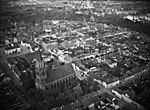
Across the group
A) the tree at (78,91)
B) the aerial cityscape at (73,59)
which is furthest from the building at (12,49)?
the tree at (78,91)

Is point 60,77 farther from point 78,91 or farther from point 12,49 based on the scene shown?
point 12,49

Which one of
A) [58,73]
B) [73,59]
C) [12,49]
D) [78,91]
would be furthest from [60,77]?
[12,49]

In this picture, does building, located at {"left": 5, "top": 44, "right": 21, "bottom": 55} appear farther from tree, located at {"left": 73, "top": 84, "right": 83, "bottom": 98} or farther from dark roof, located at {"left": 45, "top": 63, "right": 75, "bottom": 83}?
tree, located at {"left": 73, "top": 84, "right": 83, "bottom": 98}

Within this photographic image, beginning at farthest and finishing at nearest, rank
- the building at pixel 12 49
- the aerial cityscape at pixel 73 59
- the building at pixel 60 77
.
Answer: the building at pixel 12 49 → the building at pixel 60 77 → the aerial cityscape at pixel 73 59

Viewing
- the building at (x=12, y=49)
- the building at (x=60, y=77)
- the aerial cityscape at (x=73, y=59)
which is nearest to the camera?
the aerial cityscape at (x=73, y=59)

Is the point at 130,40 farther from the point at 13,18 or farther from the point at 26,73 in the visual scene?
the point at 13,18

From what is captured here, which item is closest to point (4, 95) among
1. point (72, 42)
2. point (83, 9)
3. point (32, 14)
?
point (72, 42)

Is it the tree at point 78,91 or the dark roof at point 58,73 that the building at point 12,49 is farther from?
the tree at point 78,91

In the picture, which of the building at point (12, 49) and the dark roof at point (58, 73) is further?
the building at point (12, 49)
